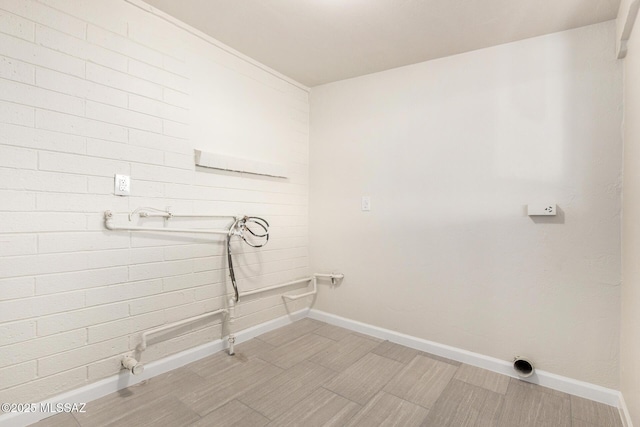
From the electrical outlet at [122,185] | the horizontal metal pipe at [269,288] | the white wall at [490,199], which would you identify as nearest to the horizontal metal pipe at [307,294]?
the horizontal metal pipe at [269,288]

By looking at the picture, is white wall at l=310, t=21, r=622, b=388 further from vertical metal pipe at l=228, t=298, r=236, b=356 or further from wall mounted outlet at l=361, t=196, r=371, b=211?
vertical metal pipe at l=228, t=298, r=236, b=356

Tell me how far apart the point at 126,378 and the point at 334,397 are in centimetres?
126

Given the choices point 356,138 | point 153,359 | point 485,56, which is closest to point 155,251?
point 153,359

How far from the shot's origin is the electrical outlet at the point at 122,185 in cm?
185

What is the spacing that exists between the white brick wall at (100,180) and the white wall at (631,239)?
2.40 meters

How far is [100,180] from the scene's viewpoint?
179cm

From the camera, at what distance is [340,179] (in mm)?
3023

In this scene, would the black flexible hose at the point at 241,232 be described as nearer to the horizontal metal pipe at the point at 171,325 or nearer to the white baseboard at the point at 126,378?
the horizontal metal pipe at the point at 171,325

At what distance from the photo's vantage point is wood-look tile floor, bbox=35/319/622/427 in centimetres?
167

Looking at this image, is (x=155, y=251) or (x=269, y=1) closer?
(x=269, y=1)

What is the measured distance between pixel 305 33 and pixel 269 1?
390mm

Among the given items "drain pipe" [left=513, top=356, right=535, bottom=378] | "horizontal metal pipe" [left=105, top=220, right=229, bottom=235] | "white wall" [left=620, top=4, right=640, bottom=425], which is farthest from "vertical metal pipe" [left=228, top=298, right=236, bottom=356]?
"white wall" [left=620, top=4, right=640, bottom=425]

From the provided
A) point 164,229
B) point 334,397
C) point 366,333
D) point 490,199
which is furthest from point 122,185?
point 490,199

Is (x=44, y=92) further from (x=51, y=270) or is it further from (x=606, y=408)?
(x=606, y=408)
